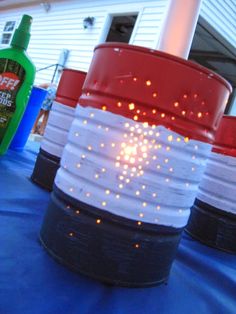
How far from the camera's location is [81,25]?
677cm

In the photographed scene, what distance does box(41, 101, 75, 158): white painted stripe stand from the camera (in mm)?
1408

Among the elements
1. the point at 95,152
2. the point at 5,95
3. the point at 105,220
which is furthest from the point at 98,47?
the point at 5,95

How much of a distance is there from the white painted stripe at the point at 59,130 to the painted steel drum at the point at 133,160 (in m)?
0.60

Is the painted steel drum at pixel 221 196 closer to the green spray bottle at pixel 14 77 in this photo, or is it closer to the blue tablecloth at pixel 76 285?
the blue tablecloth at pixel 76 285

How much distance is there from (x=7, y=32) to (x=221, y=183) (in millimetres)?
9601

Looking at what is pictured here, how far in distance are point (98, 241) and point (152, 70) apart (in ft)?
1.26

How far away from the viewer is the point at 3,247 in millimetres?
765

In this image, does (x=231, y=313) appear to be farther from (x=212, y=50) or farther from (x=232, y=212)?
(x=212, y=50)

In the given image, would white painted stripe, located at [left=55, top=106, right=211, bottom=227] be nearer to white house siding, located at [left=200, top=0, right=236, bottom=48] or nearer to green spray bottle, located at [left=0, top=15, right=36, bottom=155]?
green spray bottle, located at [left=0, top=15, right=36, bottom=155]

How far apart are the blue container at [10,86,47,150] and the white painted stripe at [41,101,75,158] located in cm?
63

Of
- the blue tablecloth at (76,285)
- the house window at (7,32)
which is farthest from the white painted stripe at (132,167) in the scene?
the house window at (7,32)

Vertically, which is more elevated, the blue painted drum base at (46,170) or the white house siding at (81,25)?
the white house siding at (81,25)

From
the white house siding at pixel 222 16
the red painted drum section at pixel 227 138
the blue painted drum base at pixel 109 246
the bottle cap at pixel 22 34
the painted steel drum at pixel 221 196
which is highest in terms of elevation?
the white house siding at pixel 222 16

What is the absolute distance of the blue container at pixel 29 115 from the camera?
6.70 ft
